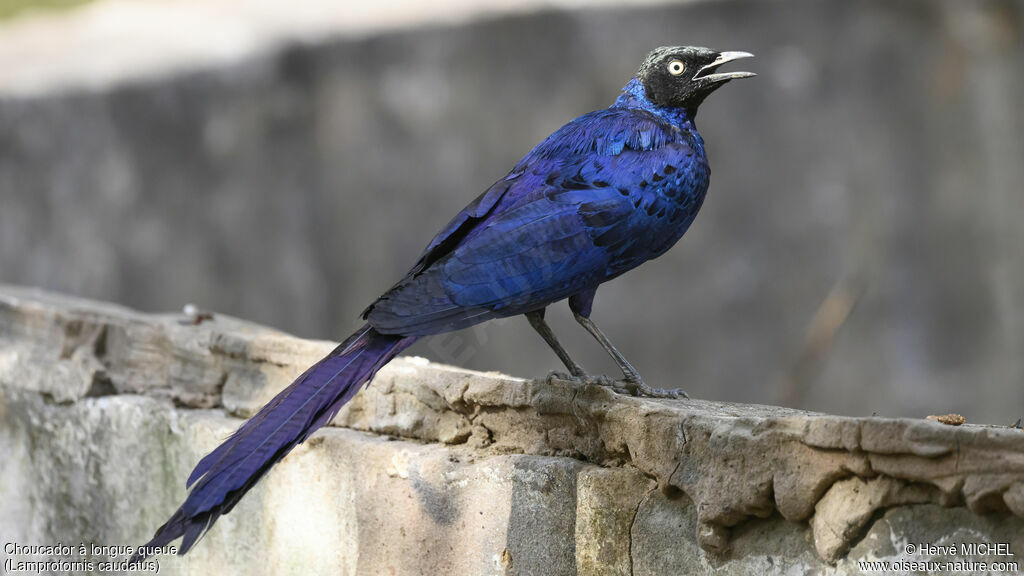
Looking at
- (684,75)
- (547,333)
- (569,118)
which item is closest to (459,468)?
(547,333)

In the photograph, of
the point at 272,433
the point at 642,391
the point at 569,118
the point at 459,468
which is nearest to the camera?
the point at 272,433

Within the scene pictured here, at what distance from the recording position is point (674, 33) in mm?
6758

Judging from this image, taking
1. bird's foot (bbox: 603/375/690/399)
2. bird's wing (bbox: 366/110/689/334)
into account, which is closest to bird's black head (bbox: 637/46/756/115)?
bird's wing (bbox: 366/110/689/334)

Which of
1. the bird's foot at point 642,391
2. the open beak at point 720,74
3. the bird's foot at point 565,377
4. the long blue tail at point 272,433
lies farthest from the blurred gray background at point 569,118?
the long blue tail at point 272,433

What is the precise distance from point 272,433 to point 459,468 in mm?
504

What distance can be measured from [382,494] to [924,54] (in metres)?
5.18

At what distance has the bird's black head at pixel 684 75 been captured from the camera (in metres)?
3.08

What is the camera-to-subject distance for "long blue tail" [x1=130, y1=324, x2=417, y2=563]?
2.25 metres

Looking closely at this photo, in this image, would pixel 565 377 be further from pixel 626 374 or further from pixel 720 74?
pixel 720 74

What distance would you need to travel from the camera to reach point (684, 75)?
3094 millimetres

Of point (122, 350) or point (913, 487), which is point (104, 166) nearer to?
point (122, 350)

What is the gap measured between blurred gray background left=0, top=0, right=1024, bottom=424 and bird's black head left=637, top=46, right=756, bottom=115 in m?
3.73

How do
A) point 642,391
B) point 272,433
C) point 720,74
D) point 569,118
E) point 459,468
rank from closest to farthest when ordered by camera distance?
1. point 272,433
2. point 459,468
3. point 642,391
4. point 720,74
5. point 569,118

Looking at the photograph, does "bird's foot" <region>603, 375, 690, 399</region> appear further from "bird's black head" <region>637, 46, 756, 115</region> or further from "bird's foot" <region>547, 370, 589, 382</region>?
"bird's black head" <region>637, 46, 756, 115</region>
